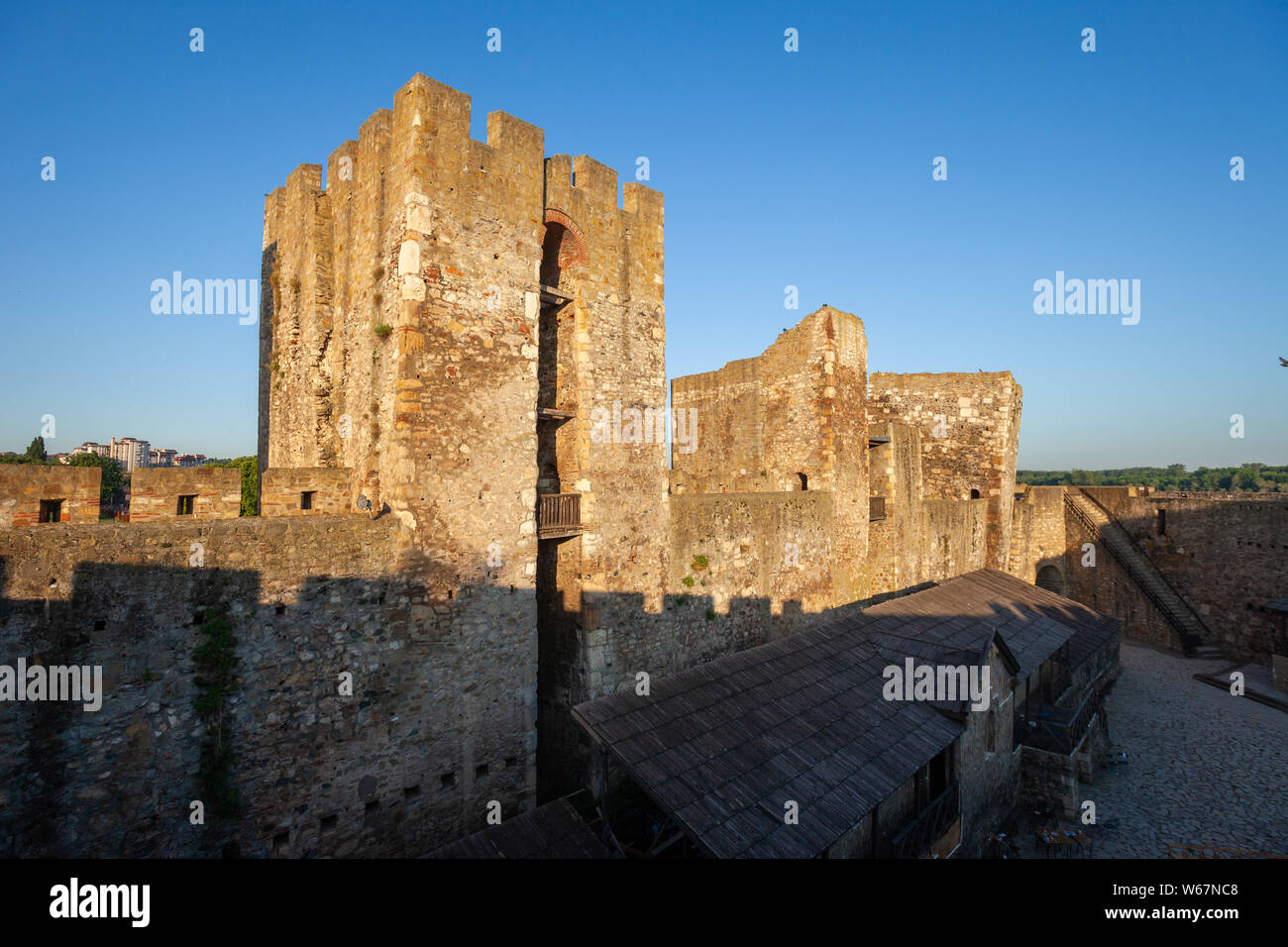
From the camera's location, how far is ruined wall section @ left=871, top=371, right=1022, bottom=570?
22.9 m

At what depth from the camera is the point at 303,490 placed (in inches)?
337

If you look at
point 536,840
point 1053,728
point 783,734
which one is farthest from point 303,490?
point 1053,728

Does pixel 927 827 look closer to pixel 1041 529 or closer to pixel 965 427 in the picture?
pixel 965 427

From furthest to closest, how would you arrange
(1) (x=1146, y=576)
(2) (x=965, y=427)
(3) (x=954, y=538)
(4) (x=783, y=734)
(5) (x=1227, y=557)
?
(1) (x=1146, y=576), (2) (x=965, y=427), (5) (x=1227, y=557), (3) (x=954, y=538), (4) (x=783, y=734)

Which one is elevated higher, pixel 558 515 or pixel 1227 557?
pixel 558 515

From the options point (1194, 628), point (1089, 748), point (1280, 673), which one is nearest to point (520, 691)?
point (1089, 748)

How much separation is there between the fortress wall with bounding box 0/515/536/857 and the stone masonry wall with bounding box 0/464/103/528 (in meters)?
0.60

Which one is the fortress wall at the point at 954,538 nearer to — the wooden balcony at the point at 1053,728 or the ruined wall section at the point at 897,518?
the ruined wall section at the point at 897,518

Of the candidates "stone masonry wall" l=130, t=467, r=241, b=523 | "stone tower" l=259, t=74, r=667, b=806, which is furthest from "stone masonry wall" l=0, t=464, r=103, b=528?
"stone tower" l=259, t=74, r=667, b=806

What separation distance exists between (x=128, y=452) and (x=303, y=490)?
167 feet

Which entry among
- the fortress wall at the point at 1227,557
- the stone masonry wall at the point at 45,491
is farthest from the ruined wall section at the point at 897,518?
the stone masonry wall at the point at 45,491

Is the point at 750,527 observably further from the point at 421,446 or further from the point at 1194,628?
the point at 1194,628

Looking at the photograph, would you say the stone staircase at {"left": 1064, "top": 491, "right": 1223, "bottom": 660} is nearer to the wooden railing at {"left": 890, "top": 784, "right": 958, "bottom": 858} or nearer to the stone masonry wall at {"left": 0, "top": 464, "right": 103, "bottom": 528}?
the wooden railing at {"left": 890, "top": 784, "right": 958, "bottom": 858}

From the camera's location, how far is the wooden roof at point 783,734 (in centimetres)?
627
